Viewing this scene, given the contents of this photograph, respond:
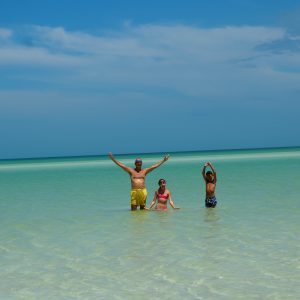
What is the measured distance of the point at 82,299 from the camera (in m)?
6.07

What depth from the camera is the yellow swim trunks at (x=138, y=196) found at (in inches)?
516

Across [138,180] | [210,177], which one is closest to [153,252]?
[138,180]

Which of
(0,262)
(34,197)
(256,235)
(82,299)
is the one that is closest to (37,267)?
(0,262)

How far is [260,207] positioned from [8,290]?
26.4 feet

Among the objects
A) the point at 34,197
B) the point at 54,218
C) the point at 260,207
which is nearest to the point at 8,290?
the point at 54,218

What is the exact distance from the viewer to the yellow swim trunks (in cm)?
1310

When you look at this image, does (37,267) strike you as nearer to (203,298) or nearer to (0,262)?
(0,262)

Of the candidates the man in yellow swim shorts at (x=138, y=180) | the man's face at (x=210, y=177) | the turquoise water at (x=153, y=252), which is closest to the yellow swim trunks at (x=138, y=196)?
the man in yellow swim shorts at (x=138, y=180)

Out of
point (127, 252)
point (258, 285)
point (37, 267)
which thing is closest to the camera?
point (258, 285)

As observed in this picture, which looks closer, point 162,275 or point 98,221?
point 162,275

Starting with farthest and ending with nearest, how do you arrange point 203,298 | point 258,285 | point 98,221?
point 98,221 < point 258,285 < point 203,298

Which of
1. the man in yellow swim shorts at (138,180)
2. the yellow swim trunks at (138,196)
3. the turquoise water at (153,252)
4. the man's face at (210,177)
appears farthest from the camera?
the yellow swim trunks at (138,196)

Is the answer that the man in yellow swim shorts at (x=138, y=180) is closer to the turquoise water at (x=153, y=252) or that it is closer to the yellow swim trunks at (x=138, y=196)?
the yellow swim trunks at (x=138, y=196)

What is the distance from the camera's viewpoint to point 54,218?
12820 millimetres
